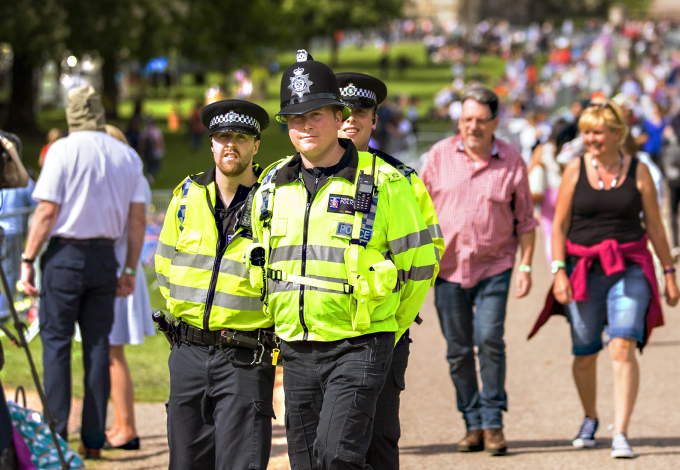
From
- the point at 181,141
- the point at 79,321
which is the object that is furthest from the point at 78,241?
the point at 181,141

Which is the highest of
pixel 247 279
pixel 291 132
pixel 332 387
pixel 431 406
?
pixel 291 132

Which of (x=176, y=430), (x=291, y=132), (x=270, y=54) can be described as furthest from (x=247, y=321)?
(x=270, y=54)

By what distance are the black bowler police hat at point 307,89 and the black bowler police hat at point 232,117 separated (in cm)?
32

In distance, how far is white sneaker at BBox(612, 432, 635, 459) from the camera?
19.3ft

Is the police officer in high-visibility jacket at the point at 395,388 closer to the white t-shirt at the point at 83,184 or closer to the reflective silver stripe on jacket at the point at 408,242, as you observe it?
the reflective silver stripe on jacket at the point at 408,242

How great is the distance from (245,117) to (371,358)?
3.91 feet

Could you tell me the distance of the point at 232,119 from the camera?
176 inches

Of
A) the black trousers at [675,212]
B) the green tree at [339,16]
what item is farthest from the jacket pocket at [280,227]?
the green tree at [339,16]

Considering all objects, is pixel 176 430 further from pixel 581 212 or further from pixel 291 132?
pixel 581 212

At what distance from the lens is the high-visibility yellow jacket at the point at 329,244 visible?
4.01 m

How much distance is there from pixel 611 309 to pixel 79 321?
3.04 m

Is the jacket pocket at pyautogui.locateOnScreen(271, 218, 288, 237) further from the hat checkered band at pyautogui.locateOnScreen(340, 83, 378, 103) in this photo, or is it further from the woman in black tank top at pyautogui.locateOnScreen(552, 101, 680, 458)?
the woman in black tank top at pyautogui.locateOnScreen(552, 101, 680, 458)

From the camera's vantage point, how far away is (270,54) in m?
65.4

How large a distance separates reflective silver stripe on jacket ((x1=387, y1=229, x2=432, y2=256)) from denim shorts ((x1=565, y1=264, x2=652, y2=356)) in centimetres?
223
